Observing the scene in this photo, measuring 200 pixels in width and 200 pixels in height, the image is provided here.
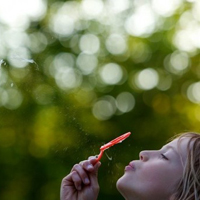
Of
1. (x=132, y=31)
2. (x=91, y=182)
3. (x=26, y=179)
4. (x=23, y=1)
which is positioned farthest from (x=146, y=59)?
(x=91, y=182)

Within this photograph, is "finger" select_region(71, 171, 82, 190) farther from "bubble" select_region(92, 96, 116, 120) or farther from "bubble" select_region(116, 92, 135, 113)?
"bubble" select_region(116, 92, 135, 113)

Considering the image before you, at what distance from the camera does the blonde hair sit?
1.66 metres

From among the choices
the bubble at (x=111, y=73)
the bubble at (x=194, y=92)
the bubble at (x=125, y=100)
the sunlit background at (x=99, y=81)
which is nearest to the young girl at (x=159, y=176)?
the sunlit background at (x=99, y=81)

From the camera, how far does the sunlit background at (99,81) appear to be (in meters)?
7.11

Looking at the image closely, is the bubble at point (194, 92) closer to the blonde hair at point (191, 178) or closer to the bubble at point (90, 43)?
the bubble at point (90, 43)

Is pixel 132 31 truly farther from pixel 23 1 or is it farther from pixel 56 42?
pixel 23 1

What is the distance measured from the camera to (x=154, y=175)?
172 cm

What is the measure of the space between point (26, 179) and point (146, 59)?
3106 mm

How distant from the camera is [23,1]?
680 cm

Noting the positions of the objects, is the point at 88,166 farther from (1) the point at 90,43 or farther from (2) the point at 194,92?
(1) the point at 90,43

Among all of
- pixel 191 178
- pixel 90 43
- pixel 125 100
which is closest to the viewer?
pixel 191 178

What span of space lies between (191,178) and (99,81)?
23.8 ft

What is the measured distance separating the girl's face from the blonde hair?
2 cm

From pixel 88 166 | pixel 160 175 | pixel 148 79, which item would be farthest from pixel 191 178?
pixel 148 79
